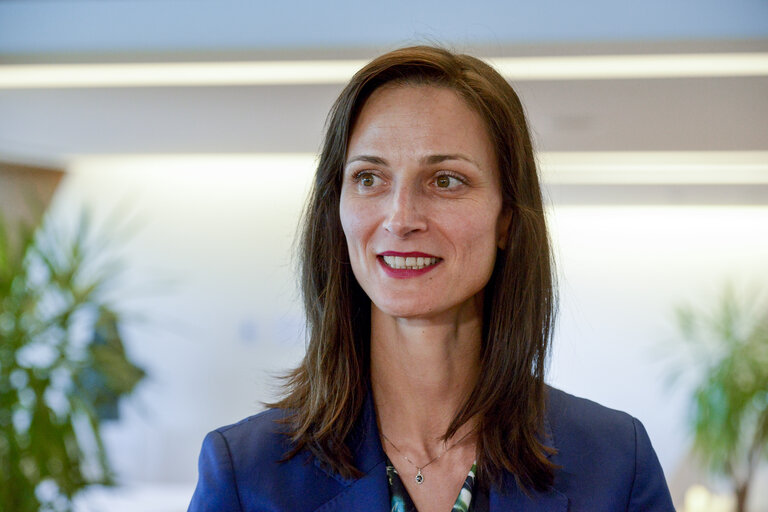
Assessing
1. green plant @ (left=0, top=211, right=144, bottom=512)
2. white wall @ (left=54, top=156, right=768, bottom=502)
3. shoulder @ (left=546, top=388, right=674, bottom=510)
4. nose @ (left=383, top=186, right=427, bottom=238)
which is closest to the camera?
nose @ (left=383, top=186, right=427, bottom=238)

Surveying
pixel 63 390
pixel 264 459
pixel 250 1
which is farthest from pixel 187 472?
pixel 264 459

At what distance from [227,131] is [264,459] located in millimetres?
4499

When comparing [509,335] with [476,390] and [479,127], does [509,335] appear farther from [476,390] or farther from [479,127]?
[479,127]

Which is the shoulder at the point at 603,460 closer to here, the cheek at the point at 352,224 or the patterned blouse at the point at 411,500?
the patterned blouse at the point at 411,500

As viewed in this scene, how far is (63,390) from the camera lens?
4418 millimetres

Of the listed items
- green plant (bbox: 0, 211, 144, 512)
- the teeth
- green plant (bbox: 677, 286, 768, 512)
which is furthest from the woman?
green plant (bbox: 677, 286, 768, 512)

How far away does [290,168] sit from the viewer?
243 inches

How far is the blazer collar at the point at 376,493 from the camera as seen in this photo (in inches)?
55.6

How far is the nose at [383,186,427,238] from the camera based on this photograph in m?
1.35

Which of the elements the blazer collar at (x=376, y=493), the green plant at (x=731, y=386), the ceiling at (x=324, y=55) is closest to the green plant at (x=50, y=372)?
the ceiling at (x=324, y=55)

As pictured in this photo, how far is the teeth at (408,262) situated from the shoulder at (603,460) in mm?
388

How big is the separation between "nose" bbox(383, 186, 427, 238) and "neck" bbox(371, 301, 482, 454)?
18 cm

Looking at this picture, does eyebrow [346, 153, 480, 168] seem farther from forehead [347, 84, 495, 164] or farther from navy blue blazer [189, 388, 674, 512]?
navy blue blazer [189, 388, 674, 512]

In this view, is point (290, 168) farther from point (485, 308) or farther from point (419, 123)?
point (419, 123)
